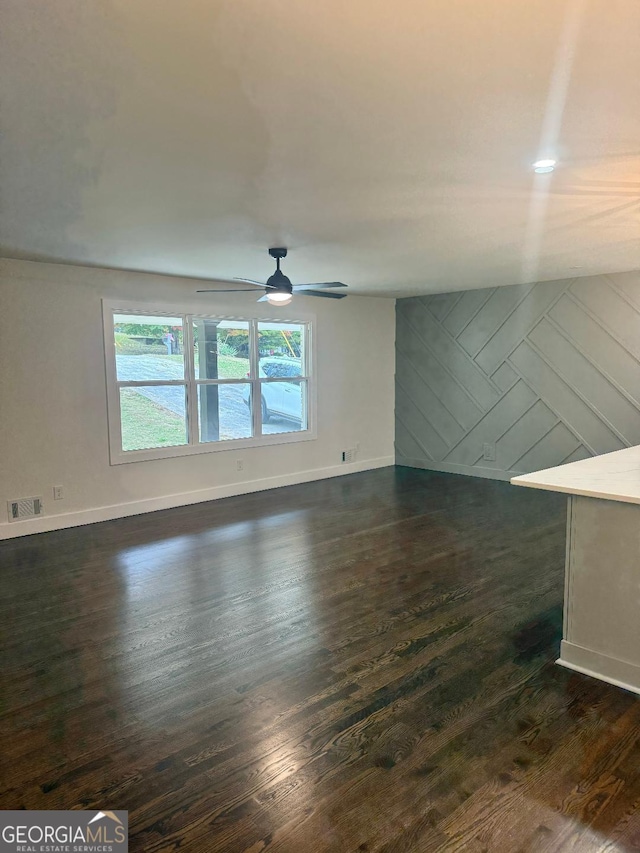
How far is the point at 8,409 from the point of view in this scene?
4.54 meters

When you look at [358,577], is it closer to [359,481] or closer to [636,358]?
[359,481]

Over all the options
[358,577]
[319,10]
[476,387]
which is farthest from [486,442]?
[319,10]

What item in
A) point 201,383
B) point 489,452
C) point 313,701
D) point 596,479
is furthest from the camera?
point 489,452

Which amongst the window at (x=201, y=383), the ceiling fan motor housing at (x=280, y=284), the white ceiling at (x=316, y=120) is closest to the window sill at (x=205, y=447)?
the window at (x=201, y=383)

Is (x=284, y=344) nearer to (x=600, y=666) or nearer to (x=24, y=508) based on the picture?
(x=24, y=508)

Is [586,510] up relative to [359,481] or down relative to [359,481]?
up

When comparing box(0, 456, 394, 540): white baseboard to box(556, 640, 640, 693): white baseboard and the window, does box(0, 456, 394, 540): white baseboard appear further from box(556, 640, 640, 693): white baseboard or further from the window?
box(556, 640, 640, 693): white baseboard

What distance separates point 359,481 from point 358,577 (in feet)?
10.4

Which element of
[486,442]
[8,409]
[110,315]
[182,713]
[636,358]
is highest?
[110,315]

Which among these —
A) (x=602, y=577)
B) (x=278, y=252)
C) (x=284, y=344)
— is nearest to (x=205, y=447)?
(x=284, y=344)

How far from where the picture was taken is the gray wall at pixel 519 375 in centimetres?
561

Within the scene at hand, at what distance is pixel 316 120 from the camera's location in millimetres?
1998

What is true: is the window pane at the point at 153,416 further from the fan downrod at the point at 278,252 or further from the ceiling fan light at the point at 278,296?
the fan downrod at the point at 278,252

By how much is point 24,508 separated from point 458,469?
16.8 feet
